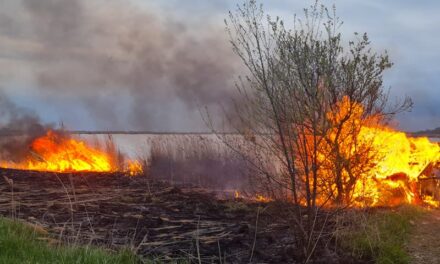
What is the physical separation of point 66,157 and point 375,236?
8230 millimetres

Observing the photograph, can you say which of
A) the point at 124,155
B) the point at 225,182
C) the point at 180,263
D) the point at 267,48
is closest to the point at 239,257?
the point at 180,263

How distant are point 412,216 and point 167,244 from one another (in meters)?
4.13

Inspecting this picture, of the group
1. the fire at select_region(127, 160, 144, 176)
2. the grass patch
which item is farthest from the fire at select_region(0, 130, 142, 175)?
the grass patch

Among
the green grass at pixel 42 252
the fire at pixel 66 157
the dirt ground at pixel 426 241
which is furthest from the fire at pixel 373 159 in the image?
the fire at pixel 66 157

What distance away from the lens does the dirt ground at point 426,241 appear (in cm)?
618

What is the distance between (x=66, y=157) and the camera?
12.5 m

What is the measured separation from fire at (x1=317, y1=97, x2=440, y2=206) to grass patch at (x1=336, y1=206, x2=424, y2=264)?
79cm

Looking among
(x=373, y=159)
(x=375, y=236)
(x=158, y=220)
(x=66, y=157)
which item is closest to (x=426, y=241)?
(x=375, y=236)

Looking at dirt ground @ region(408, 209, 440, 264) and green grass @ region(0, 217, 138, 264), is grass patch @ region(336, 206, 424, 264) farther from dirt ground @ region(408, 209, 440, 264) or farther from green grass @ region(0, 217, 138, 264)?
green grass @ region(0, 217, 138, 264)

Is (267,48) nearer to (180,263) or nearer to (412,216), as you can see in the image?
(180,263)

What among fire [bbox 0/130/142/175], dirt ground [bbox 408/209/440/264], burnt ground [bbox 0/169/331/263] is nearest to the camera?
burnt ground [bbox 0/169/331/263]

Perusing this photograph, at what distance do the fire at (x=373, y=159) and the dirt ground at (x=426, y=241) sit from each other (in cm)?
94

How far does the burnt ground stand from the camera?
557 cm

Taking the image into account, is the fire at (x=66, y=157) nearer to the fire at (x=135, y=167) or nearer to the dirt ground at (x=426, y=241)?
the fire at (x=135, y=167)
